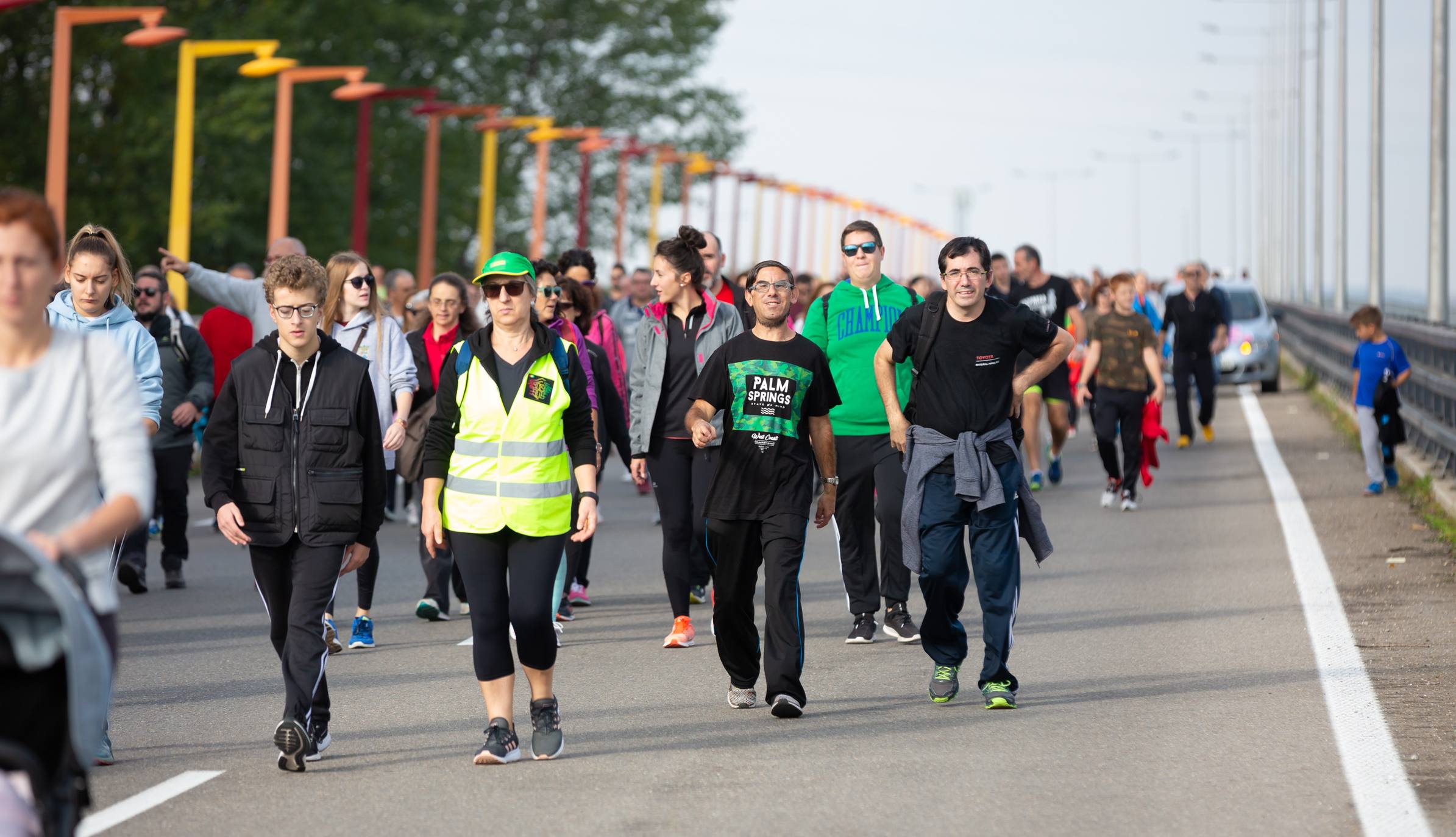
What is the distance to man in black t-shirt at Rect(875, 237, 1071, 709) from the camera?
8297 mm

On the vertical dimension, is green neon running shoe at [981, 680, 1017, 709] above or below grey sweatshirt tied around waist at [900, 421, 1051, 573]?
below

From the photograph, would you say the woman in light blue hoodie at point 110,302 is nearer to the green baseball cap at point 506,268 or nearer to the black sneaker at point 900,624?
the green baseball cap at point 506,268

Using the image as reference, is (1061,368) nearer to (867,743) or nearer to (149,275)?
(149,275)

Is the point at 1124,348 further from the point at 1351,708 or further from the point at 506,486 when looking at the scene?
the point at 506,486

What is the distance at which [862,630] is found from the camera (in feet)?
33.0

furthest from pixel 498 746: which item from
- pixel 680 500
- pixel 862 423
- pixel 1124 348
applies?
pixel 1124 348

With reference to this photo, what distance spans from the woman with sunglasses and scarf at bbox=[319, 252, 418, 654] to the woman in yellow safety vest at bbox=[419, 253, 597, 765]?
2.80m

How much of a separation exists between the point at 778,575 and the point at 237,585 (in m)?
5.22

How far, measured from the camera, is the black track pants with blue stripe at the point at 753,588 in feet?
26.7

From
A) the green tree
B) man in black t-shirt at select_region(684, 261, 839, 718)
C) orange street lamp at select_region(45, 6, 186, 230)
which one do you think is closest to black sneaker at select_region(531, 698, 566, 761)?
man in black t-shirt at select_region(684, 261, 839, 718)

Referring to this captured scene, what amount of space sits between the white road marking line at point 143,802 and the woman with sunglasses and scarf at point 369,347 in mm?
2916

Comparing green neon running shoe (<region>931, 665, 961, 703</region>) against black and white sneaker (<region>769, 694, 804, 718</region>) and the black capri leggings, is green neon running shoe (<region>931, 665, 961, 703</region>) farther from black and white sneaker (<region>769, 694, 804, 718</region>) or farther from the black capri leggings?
the black capri leggings

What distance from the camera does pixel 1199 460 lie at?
20.6m

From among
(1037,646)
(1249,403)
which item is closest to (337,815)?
(1037,646)
